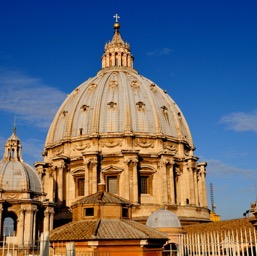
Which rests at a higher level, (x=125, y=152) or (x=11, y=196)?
(x=125, y=152)

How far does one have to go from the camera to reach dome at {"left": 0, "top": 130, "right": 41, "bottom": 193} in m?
38.0

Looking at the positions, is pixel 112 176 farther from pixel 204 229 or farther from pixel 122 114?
pixel 204 229

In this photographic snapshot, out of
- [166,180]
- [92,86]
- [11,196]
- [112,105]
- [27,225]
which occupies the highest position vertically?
[92,86]

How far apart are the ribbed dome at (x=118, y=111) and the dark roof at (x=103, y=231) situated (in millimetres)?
24580

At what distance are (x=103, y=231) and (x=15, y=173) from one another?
55.6 feet

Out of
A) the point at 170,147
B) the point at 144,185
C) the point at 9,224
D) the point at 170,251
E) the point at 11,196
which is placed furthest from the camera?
the point at 170,147

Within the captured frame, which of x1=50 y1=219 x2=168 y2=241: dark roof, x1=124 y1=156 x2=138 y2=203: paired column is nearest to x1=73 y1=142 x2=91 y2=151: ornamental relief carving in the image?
x1=124 y1=156 x2=138 y2=203: paired column

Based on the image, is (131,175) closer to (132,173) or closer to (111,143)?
(132,173)

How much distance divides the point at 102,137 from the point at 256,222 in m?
35.6

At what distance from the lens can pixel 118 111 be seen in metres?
53.8

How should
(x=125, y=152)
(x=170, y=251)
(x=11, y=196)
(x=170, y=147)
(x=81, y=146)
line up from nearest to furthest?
(x=170, y=251)
(x=11, y=196)
(x=125, y=152)
(x=81, y=146)
(x=170, y=147)

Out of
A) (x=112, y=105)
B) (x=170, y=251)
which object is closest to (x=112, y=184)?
(x=112, y=105)

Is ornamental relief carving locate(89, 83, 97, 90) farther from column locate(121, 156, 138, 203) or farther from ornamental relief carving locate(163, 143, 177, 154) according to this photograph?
column locate(121, 156, 138, 203)

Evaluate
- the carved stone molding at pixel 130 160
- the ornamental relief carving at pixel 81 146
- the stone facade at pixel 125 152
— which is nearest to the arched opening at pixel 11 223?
the stone facade at pixel 125 152
